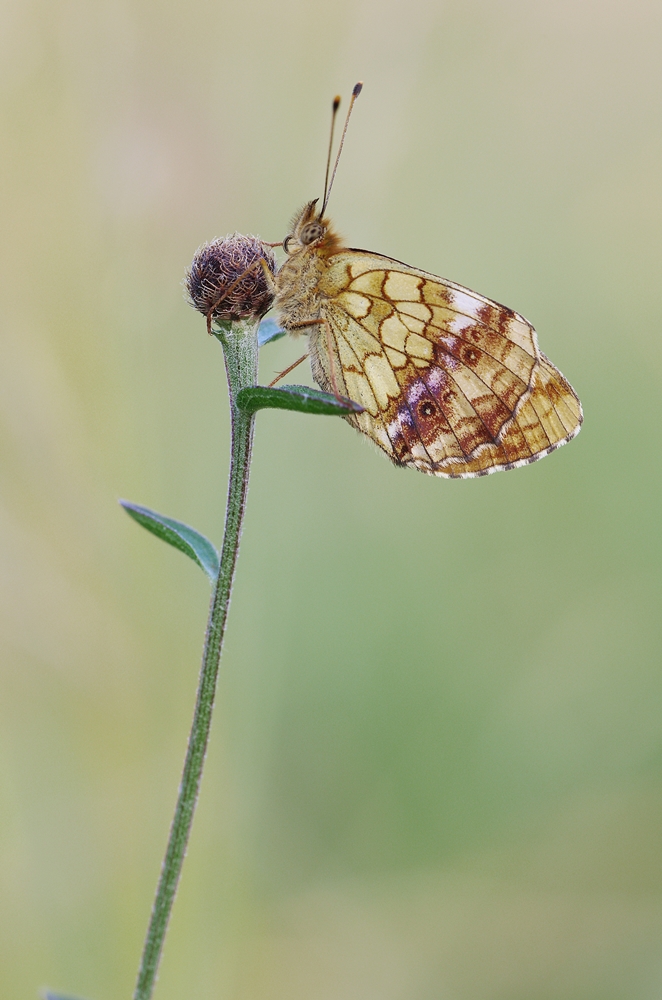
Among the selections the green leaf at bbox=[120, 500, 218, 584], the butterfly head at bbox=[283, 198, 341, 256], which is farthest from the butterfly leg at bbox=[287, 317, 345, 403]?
the green leaf at bbox=[120, 500, 218, 584]

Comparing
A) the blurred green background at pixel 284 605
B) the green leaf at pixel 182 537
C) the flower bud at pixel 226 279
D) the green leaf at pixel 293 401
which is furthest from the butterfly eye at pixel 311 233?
the green leaf at pixel 182 537

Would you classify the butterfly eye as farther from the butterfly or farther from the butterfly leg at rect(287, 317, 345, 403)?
the butterfly leg at rect(287, 317, 345, 403)

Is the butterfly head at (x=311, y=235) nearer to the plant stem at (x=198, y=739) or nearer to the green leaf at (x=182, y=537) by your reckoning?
the plant stem at (x=198, y=739)

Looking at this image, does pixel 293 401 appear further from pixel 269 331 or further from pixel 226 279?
pixel 269 331

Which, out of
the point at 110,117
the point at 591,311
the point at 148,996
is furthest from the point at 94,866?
the point at 591,311

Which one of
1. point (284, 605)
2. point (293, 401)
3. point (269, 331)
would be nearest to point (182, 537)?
point (293, 401)
